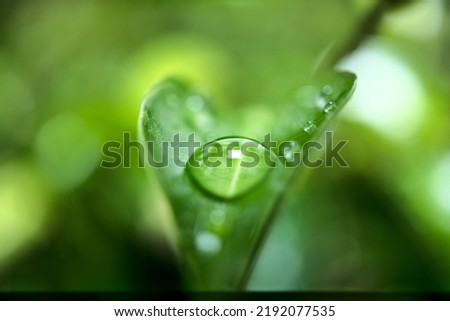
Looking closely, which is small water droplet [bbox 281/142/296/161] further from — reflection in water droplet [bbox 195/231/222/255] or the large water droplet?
reflection in water droplet [bbox 195/231/222/255]

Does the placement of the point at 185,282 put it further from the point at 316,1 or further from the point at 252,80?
the point at 316,1

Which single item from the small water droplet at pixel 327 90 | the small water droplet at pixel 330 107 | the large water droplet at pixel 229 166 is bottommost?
the large water droplet at pixel 229 166

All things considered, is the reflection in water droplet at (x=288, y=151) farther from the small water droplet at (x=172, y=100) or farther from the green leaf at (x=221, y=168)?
the small water droplet at (x=172, y=100)

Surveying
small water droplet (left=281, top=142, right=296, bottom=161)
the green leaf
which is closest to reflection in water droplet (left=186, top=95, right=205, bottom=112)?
the green leaf

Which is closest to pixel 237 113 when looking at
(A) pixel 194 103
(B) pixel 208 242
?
(A) pixel 194 103

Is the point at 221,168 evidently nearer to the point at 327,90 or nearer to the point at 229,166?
the point at 229,166

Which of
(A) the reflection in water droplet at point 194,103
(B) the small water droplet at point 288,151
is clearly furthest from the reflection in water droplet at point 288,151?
(A) the reflection in water droplet at point 194,103
